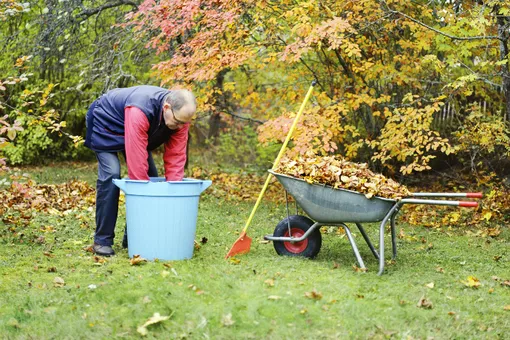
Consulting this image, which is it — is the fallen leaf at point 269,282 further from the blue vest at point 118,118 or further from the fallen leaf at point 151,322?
the blue vest at point 118,118

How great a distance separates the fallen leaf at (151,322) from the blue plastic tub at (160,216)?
1157mm

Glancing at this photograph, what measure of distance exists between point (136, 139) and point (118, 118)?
36 centimetres

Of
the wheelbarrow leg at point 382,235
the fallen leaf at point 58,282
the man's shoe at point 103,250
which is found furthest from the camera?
the man's shoe at point 103,250

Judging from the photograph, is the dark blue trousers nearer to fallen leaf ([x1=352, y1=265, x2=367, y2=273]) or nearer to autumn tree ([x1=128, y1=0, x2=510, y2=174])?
fallen leaf ([x1=352, y1=265, x2=367, y2=273])

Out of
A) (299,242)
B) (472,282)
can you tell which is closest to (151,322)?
(299,242)

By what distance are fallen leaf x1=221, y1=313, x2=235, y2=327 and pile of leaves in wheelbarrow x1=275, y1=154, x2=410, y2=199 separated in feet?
4.44

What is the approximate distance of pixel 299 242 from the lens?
4.64 m

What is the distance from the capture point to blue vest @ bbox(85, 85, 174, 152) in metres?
4.38

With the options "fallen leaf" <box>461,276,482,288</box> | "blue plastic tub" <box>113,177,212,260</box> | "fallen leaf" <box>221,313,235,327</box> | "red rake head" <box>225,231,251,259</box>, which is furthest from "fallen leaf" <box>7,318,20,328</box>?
"fallen leaf" <box>461,276,482,288</box>

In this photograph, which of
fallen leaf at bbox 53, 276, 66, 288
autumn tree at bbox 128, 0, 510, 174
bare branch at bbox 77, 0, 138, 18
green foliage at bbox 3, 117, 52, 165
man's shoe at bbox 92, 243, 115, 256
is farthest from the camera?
green foliage at bbox 3, 117, 52, 165

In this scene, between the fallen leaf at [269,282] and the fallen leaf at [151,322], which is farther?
the fallen leaf at [269,282]

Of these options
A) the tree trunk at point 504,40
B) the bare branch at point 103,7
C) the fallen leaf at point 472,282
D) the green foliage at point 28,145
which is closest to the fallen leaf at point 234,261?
the fallen leaf at point 472,282

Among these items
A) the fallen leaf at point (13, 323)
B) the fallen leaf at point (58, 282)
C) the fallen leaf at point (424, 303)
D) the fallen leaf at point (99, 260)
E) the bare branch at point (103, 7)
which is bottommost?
the fallen leaf at point (99, 260)

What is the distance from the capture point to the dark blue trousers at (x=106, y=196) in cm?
452
